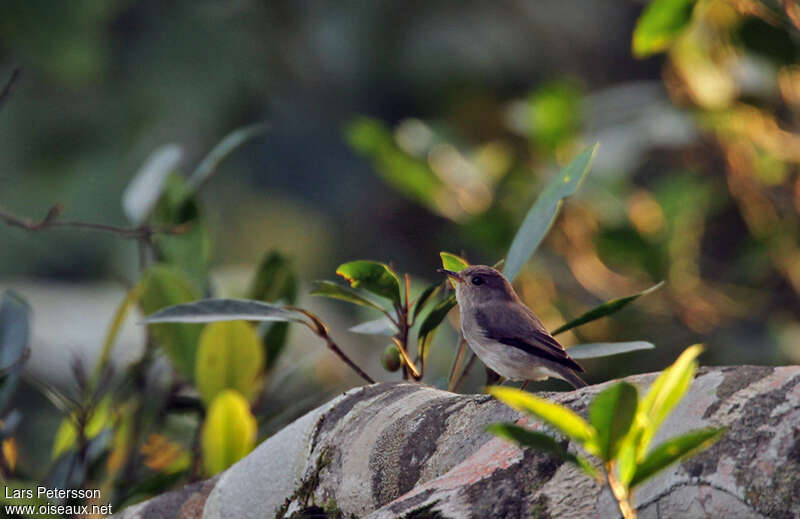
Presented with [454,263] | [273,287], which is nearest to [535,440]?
[454,263]

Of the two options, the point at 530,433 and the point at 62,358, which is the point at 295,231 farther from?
the point at 530,433

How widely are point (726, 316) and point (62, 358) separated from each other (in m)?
2.93

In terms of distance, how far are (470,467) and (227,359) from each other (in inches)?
28.0

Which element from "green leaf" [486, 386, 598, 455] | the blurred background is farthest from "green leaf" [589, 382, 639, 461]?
the blurred background

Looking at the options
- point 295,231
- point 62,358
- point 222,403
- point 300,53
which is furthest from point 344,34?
point 222,403

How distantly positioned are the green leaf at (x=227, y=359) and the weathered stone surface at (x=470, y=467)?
0.32 meters

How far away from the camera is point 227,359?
157 centimetres

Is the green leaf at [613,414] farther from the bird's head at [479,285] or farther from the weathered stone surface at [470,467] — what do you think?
the bird's head at [479,285]

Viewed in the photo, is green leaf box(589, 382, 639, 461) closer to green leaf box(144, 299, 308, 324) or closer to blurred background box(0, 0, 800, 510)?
green leaf box(144, 299, 308, 324)

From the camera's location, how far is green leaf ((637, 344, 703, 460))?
0.69 meters

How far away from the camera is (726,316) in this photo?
2932mm

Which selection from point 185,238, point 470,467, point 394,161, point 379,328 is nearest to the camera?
point 470,467

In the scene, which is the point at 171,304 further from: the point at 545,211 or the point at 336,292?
the point at 545,211

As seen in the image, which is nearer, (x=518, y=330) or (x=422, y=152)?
(x=518, y=330)
